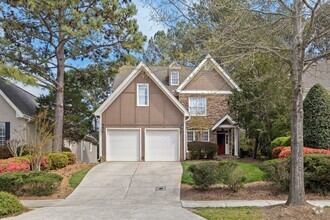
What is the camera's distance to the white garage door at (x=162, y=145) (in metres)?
20.9

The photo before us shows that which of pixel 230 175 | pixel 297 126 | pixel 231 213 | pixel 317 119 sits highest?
pixel 317 119

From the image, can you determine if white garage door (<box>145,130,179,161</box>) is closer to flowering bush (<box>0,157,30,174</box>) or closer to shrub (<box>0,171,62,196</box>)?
flowering bush (<box>0,157,30,174</box>)

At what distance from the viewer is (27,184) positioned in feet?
40.8

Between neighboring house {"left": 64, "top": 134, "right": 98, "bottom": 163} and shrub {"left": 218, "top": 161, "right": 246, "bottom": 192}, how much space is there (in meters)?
17.6

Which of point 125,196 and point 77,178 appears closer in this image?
Result: point 125,196

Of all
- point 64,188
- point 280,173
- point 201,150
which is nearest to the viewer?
point 280,173

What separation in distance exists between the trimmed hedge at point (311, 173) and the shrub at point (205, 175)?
6.17 feet

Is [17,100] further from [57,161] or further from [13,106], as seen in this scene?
[57,161]

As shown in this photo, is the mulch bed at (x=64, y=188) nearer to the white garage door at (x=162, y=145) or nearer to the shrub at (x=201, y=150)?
the white garage door at (x=162, y=145)

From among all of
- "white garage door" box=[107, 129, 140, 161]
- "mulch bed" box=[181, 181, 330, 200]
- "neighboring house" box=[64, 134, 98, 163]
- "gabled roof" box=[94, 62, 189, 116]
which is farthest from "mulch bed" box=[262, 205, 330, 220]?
"neighboring house" box=[64, 134, 98, 163]

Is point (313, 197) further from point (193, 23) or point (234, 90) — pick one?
point (234, 90)

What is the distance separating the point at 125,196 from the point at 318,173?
650 centimetres

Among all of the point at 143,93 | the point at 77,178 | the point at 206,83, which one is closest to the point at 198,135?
the point at 206,83

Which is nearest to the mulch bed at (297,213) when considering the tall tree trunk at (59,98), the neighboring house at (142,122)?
the neighboring house at (142,122)
